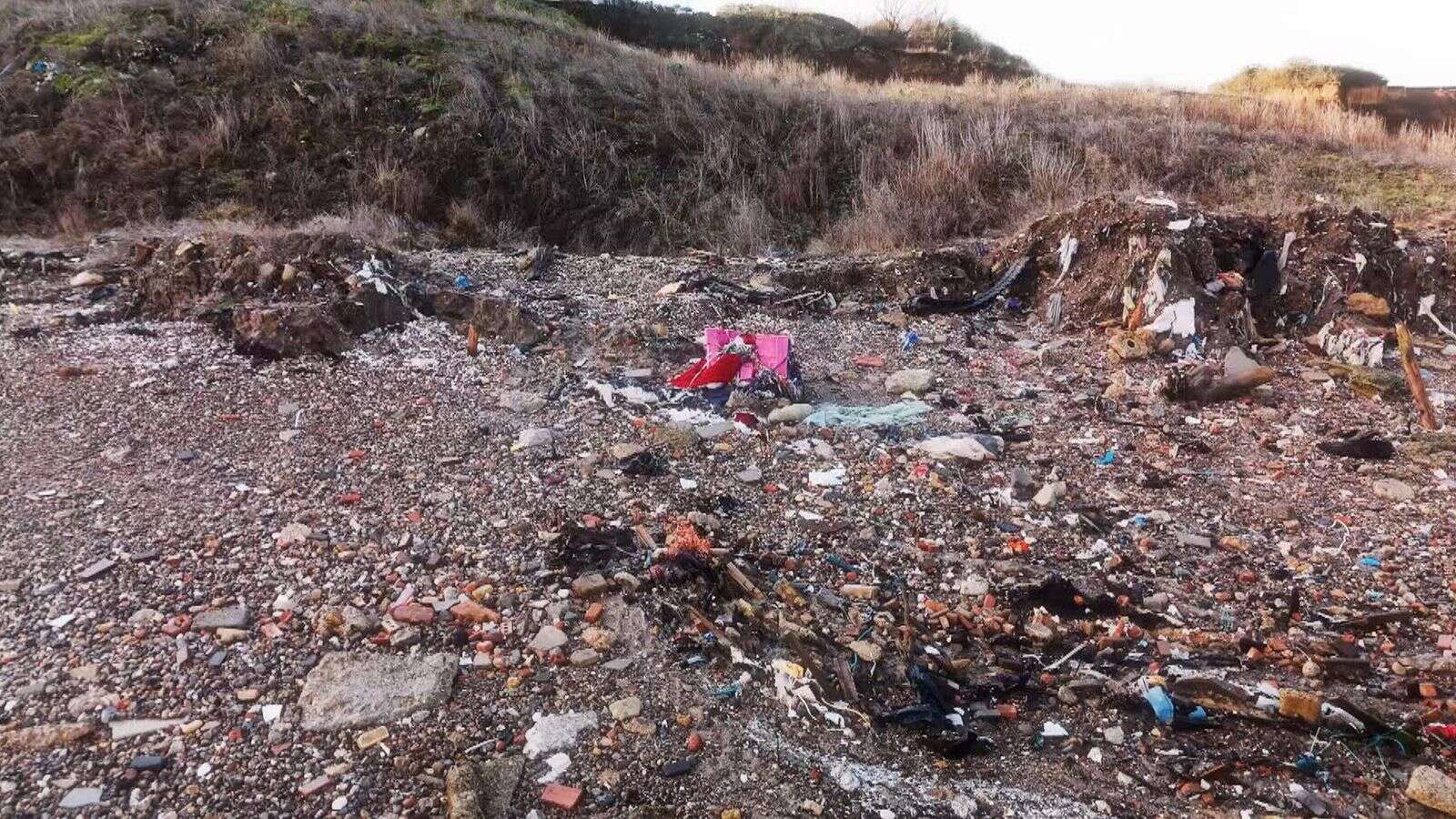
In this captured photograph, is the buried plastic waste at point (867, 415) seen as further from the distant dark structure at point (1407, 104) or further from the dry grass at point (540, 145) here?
the distant dark structure at point (1407, 104)

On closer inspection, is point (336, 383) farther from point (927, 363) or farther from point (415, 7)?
point (415, 7)

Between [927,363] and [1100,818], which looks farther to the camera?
[927,363]

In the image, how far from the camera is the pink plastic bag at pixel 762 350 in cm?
410

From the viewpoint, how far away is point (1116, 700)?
213cm

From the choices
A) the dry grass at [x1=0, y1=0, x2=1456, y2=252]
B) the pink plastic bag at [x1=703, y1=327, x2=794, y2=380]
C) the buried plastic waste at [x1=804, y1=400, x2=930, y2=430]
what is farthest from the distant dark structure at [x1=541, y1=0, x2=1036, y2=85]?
the buried plastic waste at [x1=804, y1=400, x2=930, y2=430]

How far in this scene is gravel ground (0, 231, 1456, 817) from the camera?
1873 millimetres

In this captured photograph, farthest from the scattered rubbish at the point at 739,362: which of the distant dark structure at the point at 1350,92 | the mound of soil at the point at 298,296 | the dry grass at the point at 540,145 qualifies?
the distant dark structure at the point at 1350,92

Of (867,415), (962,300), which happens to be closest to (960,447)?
(867,415)

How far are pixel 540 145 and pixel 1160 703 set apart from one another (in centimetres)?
756

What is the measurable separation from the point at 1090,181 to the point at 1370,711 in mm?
6449

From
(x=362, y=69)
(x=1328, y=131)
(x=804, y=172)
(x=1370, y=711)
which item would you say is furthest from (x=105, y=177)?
(x=1328, y=131)

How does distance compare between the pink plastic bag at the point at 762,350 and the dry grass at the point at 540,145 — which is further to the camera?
the dry grass at the point at 540,145

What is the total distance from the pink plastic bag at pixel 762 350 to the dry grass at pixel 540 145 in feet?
8.66

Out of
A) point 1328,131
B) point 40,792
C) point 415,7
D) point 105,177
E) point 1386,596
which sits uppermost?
point 415,7
